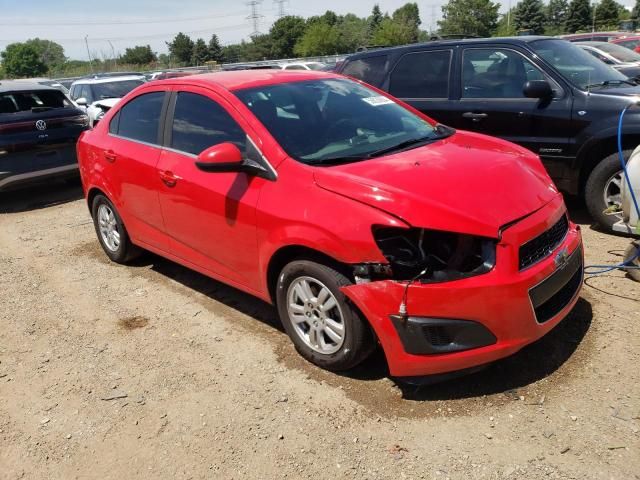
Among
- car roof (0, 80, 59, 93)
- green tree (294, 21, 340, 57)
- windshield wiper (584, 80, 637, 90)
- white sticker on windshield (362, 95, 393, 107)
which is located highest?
green tree (294, 21, 340, 57)

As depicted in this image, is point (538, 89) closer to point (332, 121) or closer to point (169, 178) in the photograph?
point (332, 121)

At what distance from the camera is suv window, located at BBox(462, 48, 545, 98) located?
19.0ft

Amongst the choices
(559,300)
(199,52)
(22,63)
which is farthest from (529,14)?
(559,300)

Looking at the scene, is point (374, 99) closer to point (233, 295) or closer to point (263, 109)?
point (263, 109)

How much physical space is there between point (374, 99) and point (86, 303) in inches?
116

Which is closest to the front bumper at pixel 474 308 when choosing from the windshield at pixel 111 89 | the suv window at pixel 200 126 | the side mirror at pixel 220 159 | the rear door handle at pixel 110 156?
the side mirror at pixel 220 159

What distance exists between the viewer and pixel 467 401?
309 centimetres

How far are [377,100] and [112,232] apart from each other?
289 cm

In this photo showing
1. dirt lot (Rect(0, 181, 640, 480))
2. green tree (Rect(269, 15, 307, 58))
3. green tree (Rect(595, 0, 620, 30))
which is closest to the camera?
dirt lot (Rect(0, 181, 640, 480))

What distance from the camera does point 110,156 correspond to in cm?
501

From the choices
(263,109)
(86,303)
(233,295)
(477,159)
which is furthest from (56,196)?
(477,159)

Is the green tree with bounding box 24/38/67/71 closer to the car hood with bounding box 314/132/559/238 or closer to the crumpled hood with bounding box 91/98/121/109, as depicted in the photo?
the crumpled hood with bounding box 91/98/121/109

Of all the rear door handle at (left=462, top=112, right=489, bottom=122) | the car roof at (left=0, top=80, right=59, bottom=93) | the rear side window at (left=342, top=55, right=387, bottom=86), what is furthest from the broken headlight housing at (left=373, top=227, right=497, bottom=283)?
the car roof at (left=0, top=80, right=59, bottom=93)

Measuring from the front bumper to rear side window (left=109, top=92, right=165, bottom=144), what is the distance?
97.0 inches
